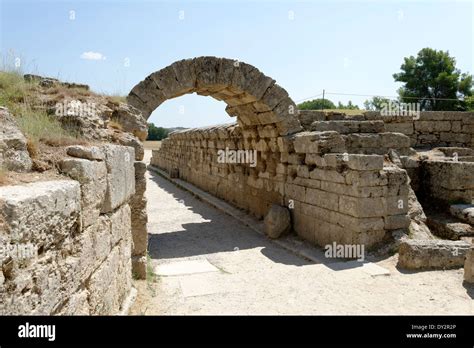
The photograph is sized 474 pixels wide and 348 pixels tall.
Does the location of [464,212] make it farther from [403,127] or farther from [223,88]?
[223,88]

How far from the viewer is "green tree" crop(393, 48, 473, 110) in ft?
97.3

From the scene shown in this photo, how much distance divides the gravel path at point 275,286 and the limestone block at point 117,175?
133cm

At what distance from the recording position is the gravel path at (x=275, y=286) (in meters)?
4.59

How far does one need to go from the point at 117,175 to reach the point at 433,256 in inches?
179

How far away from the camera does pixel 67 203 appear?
2574mm

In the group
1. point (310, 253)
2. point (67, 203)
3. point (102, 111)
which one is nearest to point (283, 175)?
point (310, 253)

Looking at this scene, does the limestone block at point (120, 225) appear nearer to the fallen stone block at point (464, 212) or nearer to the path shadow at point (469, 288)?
the path shadow at point (469, 288)

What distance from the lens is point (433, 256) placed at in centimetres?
566

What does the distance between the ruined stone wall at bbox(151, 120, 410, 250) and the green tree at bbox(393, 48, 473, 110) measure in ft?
75.2

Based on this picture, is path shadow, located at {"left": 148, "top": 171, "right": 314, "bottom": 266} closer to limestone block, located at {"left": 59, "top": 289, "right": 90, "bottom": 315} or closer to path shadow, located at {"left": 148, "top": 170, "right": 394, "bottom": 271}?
path shadow, located at {"left": 148, "top": 170, "right": 394, "bottom": 271}
